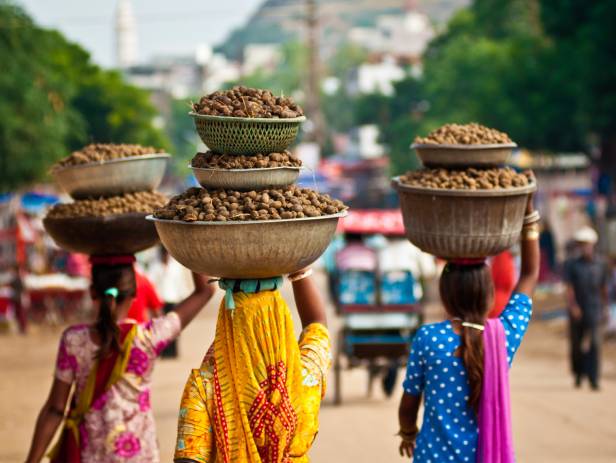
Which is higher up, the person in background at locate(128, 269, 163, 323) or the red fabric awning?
the person in background at locate(128, 269, 163, 323)

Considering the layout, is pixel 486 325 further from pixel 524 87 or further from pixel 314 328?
pixel 524 87

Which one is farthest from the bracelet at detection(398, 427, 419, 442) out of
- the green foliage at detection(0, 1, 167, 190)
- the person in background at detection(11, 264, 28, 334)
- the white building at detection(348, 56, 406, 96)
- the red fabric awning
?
the white building at detection(348, 56, 406, 96)

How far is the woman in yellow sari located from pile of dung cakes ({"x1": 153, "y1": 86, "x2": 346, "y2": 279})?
144 mm

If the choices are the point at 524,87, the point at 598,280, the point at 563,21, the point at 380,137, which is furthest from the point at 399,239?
the point at 380,137

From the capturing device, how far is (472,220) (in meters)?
4.87

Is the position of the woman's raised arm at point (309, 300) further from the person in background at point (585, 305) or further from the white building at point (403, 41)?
the white building at point (403, 41)

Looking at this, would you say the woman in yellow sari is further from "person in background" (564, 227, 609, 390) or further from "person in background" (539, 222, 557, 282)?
"person in background" (539, 222, 557, 282)

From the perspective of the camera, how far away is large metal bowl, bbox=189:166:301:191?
12.7ft

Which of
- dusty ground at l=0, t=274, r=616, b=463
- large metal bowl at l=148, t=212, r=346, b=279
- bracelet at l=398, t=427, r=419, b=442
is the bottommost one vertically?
dusty ground at l=0, t=274, r=616, b=463

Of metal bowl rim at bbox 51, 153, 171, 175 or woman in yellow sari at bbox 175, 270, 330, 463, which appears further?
metal bowl rim at bbox 51, 153, 171, 175

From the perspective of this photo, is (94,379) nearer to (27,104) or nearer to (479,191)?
(479,191)

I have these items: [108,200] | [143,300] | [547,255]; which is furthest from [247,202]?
[547,255]

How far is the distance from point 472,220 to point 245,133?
4.33 feet

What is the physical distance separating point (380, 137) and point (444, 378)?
68.3m
